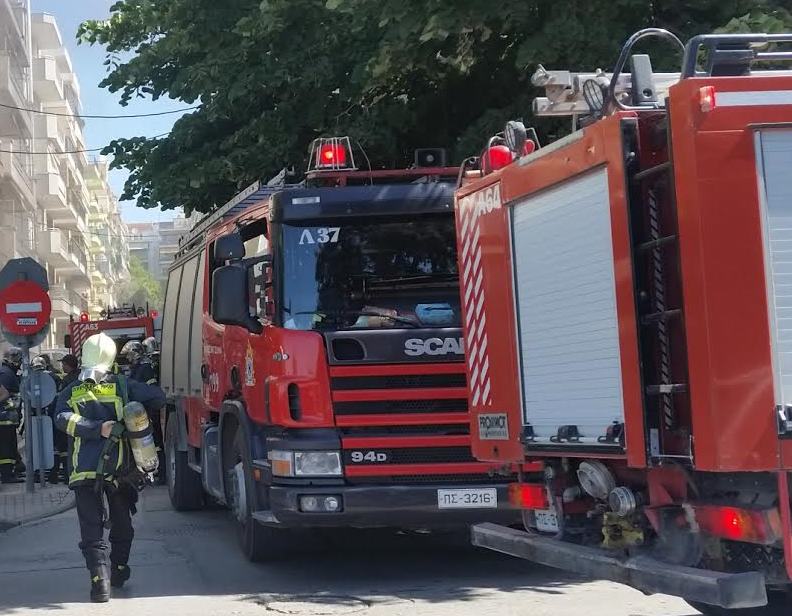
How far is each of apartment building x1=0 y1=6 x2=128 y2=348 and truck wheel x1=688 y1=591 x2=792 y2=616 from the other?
26.2 meters

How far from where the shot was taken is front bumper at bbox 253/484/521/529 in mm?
8016

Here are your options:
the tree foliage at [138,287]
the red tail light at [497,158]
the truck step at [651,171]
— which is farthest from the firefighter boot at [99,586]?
the tree foliage at [138,287]

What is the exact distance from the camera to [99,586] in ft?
26.2

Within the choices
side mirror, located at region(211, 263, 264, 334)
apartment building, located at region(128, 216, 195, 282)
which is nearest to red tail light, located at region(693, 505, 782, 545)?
side mirror, located at region(211, 263, 264, 334)

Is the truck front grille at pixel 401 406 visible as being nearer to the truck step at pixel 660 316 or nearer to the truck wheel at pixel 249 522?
the truck wheel at pixel 249 522

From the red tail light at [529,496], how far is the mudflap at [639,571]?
0.49ft

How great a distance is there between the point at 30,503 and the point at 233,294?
23.6 ft

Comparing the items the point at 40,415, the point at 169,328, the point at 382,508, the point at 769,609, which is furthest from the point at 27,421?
the point at 769,609

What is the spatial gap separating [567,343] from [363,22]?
5683mm

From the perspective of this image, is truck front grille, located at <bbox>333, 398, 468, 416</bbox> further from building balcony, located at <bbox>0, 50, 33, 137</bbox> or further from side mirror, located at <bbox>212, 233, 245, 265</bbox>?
building balcony, located at <bbox>0, 50, 33, 137</bbox>

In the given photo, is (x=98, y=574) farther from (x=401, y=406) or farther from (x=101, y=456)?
(x=401, y=406)

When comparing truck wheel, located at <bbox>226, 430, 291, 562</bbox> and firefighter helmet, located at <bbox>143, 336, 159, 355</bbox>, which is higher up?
firefighter helmet, located at <bbox>143, 336, 159, 355</bbox>

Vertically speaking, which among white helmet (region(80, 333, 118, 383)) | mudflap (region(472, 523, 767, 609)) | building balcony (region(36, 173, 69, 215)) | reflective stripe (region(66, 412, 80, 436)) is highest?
building balcony (region(36, 173, 69, 215))

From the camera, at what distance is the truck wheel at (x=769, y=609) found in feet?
20.4
